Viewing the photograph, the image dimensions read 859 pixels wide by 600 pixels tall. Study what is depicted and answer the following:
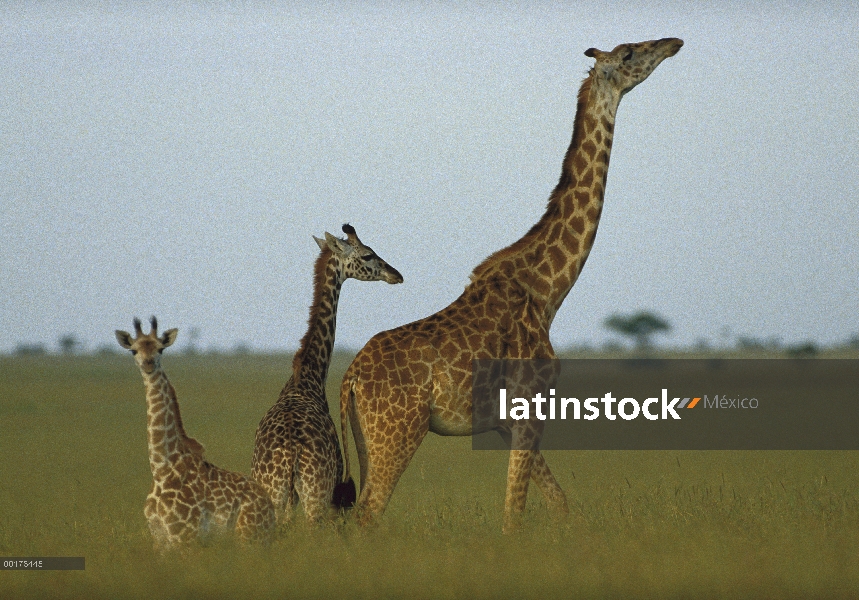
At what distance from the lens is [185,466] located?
9547mm

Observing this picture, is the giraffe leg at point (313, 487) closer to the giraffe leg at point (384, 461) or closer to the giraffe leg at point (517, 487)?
the giraffe leg at point (384, 461)

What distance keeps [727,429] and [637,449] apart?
2.61m

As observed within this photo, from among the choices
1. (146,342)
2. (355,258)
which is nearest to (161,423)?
(146,342)

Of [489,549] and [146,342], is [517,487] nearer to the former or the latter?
[489,549]


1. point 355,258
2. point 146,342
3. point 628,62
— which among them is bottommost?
point 146,342

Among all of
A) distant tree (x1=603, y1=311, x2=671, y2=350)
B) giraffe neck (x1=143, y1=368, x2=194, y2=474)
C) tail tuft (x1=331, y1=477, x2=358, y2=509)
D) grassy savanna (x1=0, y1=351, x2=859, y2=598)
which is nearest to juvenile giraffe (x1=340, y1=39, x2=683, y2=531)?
tail tuft (x1=331, y1=477, x2=358, y2=509)

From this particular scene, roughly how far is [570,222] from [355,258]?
89.4 inches

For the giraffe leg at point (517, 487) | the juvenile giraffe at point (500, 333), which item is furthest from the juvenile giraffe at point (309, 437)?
the giraffe leg at point (517, 487)

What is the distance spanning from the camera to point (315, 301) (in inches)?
485

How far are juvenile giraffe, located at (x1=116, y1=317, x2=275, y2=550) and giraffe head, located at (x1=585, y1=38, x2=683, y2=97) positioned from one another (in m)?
4.66

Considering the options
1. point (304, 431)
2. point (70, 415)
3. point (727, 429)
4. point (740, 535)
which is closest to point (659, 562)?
point (740, 535)

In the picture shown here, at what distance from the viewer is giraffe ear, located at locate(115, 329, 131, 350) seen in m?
9.16

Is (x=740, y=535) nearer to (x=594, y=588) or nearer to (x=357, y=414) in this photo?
(x=594, y=588)

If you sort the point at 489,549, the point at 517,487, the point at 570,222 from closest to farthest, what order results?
the point at 489,549, the point at 517,487, the point at 570,222
